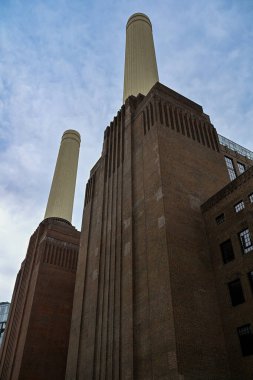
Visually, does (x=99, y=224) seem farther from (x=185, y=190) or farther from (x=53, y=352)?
(x=53, y=352)

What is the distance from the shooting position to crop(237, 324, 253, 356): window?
2059cm

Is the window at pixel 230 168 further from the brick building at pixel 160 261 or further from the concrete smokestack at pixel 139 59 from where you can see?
the concrete smokestack at pixel 139 59

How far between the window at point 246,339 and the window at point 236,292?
5.06ft

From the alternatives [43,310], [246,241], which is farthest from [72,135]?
[246,241]

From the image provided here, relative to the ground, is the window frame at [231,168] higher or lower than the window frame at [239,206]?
higher

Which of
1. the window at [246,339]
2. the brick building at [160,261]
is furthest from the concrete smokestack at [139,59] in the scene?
the window at [246,339]

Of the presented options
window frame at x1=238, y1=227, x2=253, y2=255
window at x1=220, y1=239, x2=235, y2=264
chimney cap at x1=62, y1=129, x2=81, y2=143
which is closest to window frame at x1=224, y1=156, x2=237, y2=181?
window at x1=220, y1=239, x2=235, y2=264

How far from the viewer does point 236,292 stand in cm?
2270

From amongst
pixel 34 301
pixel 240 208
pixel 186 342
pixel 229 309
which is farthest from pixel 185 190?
pixel 34 301

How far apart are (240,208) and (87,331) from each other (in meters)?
16.8

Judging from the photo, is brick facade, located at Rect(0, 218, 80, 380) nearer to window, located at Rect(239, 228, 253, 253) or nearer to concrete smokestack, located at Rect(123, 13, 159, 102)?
concrete smokestack, located at Rect(123, 13, 159, 102)

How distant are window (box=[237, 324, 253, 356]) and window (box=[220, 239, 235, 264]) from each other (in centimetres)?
444

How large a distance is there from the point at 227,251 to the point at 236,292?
289 cm

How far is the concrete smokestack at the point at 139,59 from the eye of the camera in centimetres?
4766
